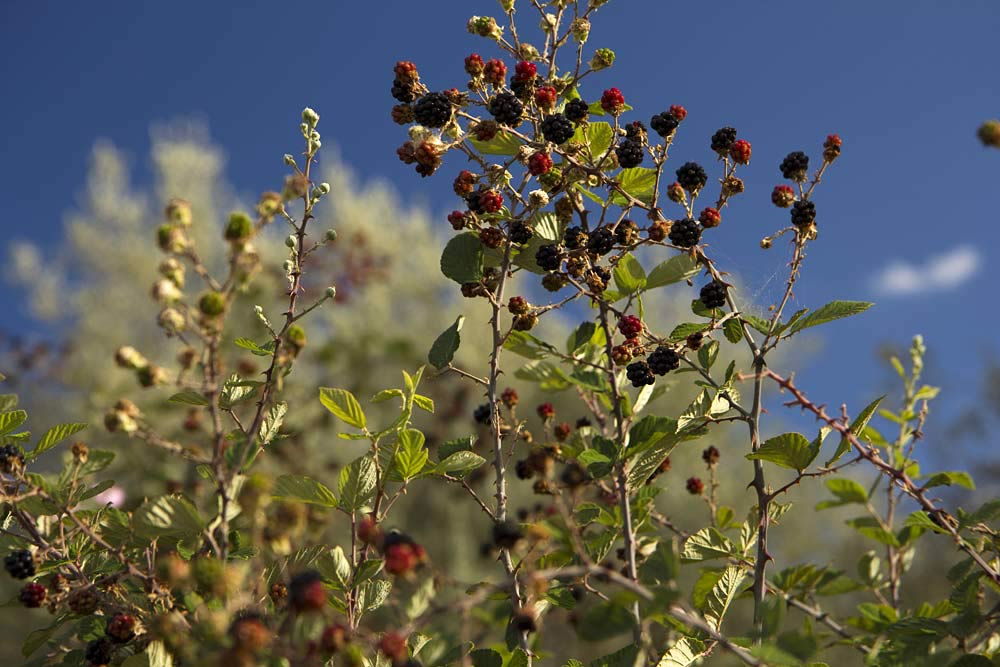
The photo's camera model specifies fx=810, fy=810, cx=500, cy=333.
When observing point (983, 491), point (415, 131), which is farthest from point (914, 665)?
point (983, 491)

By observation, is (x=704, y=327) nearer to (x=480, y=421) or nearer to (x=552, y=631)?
(x=480, y=421)

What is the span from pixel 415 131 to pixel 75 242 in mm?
12196

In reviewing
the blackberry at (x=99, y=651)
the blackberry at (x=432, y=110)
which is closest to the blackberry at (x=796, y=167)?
the blackberry at (x=432, y=110)

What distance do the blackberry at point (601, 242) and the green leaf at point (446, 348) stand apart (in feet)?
0.79

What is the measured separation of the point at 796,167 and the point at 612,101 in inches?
13.3

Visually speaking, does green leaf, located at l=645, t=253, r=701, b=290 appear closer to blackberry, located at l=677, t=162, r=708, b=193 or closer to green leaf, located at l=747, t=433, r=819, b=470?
blackberry, located at l=677, t=162, r=708, b=193

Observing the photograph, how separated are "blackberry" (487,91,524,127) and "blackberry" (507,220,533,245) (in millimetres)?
164

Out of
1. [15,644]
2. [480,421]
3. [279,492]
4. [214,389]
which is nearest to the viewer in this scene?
[214,389]

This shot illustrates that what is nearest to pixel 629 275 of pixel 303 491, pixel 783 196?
pixel 783 196

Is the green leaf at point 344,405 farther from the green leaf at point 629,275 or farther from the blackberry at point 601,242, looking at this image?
the green leaf at point 629,275

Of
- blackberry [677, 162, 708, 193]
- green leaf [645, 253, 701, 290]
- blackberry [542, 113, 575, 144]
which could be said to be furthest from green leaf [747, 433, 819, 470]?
blackberry [542, 113, 575, 144]

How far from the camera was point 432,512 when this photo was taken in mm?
11586

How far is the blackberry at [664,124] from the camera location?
1.40 metres

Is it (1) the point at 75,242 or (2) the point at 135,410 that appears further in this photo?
(1) the point at 75,242
